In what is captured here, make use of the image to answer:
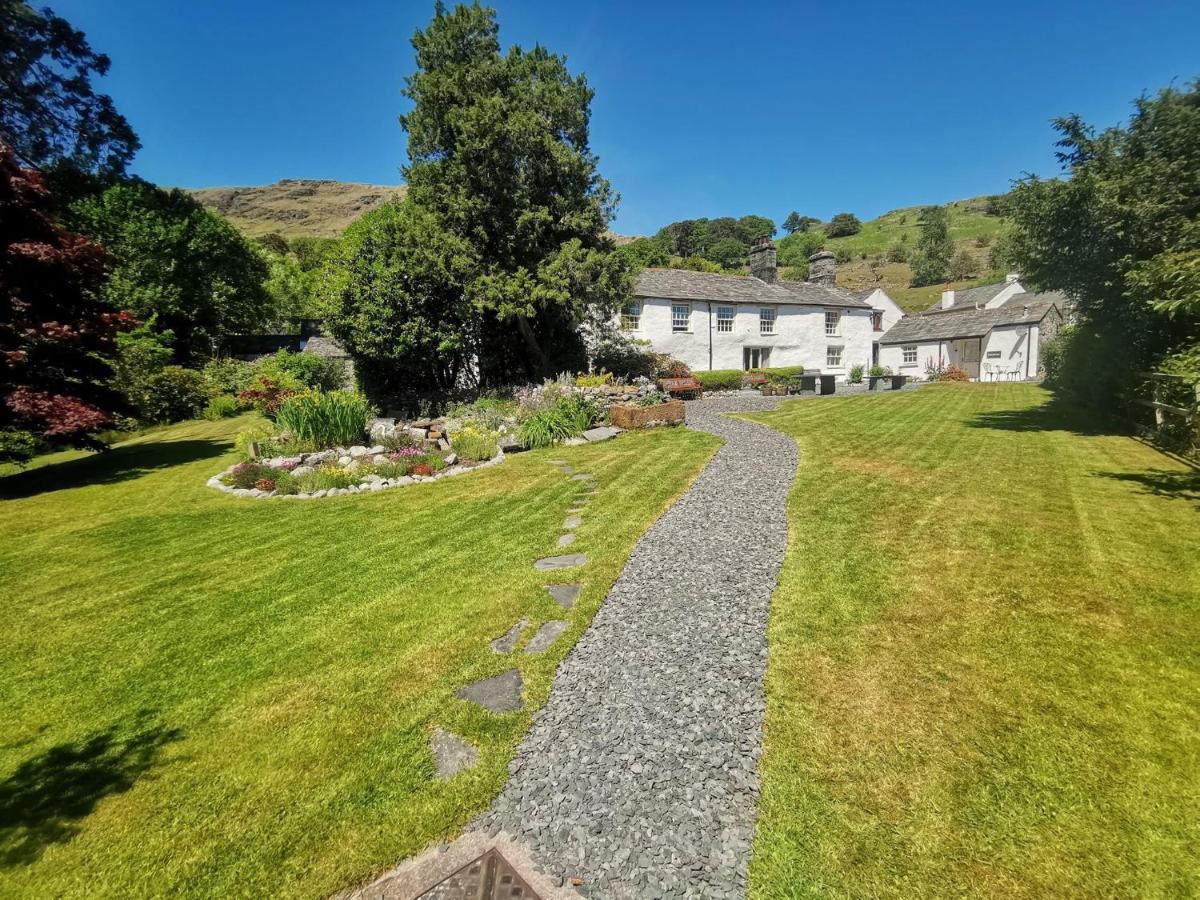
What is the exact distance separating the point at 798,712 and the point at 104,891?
14.6 ft

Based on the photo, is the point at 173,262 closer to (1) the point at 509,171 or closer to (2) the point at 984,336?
(1) the point at 509,171

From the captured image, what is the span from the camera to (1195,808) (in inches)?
117

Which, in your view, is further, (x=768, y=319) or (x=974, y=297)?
(x=974, y=297)

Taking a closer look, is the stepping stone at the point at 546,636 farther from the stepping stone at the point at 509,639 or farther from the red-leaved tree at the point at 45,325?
the red-leaved tree at the point at 45,325

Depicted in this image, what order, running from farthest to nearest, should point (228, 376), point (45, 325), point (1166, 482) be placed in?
point (228, 376) → point (45, 325) → point (1166, 482)

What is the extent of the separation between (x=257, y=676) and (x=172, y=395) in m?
27.1

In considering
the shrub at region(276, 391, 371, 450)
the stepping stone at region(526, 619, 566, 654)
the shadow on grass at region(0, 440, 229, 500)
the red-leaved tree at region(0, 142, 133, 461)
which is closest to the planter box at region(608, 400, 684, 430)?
the shrub at region(276, 391, 371, 450)

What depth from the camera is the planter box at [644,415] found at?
52.9ft

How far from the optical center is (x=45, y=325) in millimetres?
11578

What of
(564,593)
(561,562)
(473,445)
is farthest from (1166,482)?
(473,445)

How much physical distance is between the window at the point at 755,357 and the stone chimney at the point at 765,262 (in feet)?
17.2

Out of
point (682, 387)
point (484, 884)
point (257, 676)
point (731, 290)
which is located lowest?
point (484, 884)

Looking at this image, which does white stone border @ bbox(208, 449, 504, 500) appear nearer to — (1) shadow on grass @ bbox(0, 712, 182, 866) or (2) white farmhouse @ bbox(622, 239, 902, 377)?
(1) shadow on grass @ bbox(0, 712, 182, 866)

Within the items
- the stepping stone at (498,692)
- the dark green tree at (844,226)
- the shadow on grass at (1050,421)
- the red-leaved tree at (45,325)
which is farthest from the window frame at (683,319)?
the dark green tree at (844,226)
